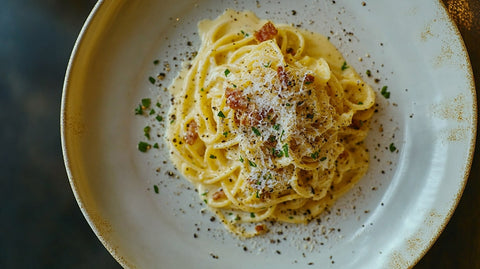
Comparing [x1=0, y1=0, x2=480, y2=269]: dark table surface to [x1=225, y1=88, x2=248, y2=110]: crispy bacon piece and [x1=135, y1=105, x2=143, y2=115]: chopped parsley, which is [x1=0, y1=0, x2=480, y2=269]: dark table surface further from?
[x1=225, y1=88, x2=248, y2=110]: crispy bacon piece

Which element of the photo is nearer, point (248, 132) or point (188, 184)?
point (248, 132)

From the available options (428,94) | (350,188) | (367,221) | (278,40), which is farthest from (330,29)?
(367,221)

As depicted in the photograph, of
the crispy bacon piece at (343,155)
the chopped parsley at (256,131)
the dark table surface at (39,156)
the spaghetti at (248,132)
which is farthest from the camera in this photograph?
the dark table surface at (39,156)

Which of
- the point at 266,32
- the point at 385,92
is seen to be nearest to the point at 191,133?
the point at 266,32

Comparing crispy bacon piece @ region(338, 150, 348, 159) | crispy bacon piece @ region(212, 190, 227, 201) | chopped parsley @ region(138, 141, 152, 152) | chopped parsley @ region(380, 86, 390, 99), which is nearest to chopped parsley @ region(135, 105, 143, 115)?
chopped parsley @ region(138, 141, 152, 152)

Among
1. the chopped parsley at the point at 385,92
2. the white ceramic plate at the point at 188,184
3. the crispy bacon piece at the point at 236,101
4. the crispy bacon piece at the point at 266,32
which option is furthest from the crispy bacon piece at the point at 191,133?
the chopped parsley at the point at 385,92

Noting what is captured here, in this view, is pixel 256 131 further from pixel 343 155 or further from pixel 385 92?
pixel 385 92

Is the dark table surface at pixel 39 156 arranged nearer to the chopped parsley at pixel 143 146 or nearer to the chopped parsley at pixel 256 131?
the chopped parsley at pixel 143 146
